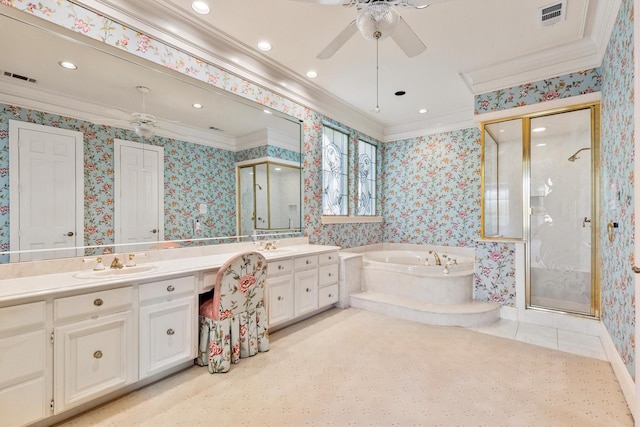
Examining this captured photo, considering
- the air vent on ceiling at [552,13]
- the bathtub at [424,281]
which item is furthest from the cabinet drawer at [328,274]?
the air vent on ceiling at [552,13]

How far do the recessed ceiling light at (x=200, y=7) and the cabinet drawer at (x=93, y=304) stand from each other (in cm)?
210

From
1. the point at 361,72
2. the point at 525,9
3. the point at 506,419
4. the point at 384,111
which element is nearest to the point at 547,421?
the point at 506,419

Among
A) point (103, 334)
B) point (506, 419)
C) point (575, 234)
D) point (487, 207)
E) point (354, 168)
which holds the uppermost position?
point (354, 168)

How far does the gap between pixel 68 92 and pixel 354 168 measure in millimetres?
3639

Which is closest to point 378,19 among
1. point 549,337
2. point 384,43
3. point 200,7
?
point 384,43

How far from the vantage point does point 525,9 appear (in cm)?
246

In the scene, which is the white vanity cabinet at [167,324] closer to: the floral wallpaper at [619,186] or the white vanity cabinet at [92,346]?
the white vanity cabinet at [92,346]

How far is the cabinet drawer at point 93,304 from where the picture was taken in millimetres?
1667

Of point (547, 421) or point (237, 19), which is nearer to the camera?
point (547, 421)

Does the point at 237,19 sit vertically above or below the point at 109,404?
above

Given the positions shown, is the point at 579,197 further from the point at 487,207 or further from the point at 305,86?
the point at 305,86

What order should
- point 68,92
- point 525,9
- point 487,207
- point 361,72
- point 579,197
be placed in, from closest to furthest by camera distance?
point 68,92 → point 525,9 → point 579,197 → point 361,72 → point 487,207

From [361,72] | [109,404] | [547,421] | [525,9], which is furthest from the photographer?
[361,72]

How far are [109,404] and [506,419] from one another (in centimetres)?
235
